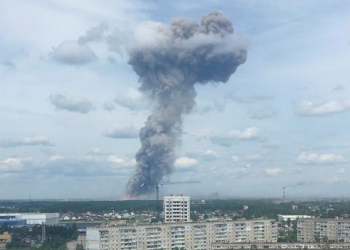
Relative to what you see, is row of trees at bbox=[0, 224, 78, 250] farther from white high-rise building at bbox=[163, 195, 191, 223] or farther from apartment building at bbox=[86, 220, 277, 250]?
white high-rise building at bbox=[163, 195, 191, 223]

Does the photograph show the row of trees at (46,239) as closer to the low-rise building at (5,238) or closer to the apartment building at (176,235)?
the low-rise building at (5,238)

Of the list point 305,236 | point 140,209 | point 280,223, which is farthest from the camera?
point 140,209

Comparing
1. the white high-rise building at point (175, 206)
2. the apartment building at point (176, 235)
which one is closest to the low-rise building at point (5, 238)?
the white high-rise building at point (175, 206)

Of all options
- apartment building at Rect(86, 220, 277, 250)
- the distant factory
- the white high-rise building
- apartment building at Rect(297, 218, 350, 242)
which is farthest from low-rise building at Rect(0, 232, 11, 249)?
apartment building at Rect(297, 218, 350, 242)

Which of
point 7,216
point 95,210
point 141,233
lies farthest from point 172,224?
point 95,210

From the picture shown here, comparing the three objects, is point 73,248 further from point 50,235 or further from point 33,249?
point 50,235

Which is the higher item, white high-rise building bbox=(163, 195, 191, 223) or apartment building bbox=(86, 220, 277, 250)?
white high-rise building bbox=(163, 195, 191, 223)
